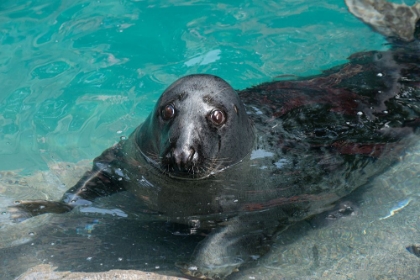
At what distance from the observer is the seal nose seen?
3648 millimetres

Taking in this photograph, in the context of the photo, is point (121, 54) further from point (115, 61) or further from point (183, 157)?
point (183, 157)

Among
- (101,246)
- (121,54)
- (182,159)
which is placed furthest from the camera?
(121,54)

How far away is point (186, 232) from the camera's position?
3.98 m

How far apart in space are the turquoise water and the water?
0.01 meters

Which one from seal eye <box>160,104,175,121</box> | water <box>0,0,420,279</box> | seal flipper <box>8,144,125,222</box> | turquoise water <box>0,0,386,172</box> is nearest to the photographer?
seal eye <box>160,104,175,121</box>

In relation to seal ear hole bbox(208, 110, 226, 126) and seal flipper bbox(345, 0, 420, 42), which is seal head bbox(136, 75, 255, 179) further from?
seal flipper bbox(345, 0, 420, 42)

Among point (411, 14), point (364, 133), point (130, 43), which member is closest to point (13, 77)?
point (130, 43)

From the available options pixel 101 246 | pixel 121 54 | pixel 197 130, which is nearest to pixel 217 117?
pixel 197 130

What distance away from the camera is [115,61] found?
6.84 m

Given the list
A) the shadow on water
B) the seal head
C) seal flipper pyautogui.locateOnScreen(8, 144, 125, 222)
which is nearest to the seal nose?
the seal head

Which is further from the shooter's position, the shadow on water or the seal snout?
the seal snout

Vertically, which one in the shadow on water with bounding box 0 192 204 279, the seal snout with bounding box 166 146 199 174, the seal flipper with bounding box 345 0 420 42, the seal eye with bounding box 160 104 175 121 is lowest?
the shadow on water with bounding box 0 192 204 279

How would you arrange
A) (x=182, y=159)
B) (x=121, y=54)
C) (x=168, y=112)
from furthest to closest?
(x=121, y=54)
(x=168, y=112)
(x=182, y=159)

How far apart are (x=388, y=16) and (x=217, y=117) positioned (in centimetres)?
368
